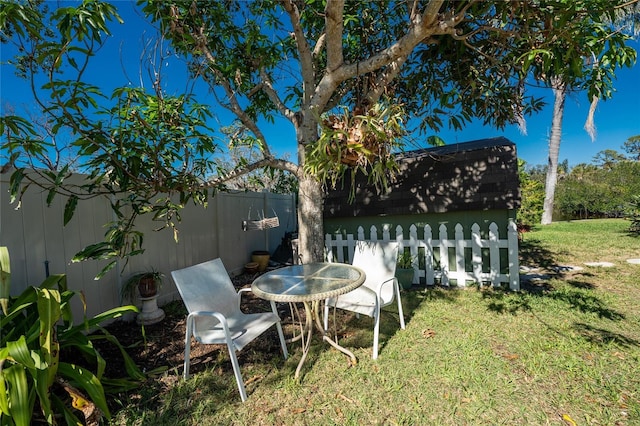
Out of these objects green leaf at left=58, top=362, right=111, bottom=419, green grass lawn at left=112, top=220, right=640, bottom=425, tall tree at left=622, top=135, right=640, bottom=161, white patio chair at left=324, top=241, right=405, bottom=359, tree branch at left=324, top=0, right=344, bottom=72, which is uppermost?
tall tree at left=622, top=135, right=640, bottom=161

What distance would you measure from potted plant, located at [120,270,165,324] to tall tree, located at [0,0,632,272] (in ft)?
1.35

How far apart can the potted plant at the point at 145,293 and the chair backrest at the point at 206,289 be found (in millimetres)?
1237

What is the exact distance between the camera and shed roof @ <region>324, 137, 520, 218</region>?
458 cm

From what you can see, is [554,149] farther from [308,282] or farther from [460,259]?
[308,282]

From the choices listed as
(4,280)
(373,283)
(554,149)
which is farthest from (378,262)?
(554,149)

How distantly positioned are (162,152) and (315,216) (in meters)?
1.75

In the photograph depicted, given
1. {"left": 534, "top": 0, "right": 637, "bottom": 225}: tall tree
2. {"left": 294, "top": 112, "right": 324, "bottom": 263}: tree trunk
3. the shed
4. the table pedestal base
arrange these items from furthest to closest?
1. the shed
2. {"left": 294, "top": 112, "right": 324, "bottom": 263}: tree trunk
3. the table pedestal base
4. {"left": 534, "top": 0, "right": 637, "bottom": 225}: tall tree

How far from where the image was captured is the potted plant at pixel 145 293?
3.56m

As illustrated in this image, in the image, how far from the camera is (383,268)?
336 centimetres

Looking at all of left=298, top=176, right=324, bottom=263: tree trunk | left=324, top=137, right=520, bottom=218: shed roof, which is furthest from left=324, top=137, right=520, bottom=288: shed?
left=298, top=176, right=324, bottom=263: tree trunk

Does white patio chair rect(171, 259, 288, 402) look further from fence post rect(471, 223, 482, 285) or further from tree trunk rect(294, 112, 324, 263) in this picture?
fence post rect(471, 223, 482, 285)

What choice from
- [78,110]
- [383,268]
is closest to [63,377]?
[78,110]

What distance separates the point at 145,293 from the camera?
11.7 feet

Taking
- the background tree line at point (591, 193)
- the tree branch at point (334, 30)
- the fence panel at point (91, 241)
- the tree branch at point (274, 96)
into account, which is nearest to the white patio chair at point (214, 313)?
the fence panel at point (91, 241)
